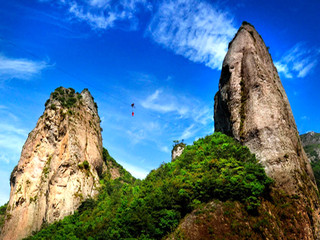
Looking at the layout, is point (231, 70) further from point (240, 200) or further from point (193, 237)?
point (193, 237)

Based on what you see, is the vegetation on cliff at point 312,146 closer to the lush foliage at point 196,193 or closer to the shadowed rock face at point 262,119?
the shadowed rock face at point 262,119

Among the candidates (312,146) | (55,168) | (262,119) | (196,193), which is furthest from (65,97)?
(312,146)

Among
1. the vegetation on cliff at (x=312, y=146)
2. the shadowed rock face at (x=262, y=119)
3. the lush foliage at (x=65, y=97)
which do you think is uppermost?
the vegetation on cliff at (x=312, y=146)

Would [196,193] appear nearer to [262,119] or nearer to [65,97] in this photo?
[262,119]

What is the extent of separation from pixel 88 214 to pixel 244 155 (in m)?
20.2

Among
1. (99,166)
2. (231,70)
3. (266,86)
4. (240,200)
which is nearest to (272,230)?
(240,200)

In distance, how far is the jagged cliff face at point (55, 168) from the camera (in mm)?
30000

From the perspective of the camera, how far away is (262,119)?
62.3 feet

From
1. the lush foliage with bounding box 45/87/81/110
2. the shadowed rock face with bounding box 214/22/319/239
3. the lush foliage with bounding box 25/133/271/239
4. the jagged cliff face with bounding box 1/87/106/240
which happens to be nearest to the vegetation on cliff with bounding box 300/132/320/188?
the shadowed rock face with bounding box 214/22/319/239

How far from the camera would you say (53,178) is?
31000 mm

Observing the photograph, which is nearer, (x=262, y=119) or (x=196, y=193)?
(x=196, y=193)

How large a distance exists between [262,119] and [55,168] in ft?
93.8

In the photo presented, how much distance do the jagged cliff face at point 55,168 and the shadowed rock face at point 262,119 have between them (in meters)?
21.7

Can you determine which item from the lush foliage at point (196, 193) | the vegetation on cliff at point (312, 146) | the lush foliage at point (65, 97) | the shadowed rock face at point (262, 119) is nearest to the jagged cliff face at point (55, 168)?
the lush foliage at point (65, 97)
